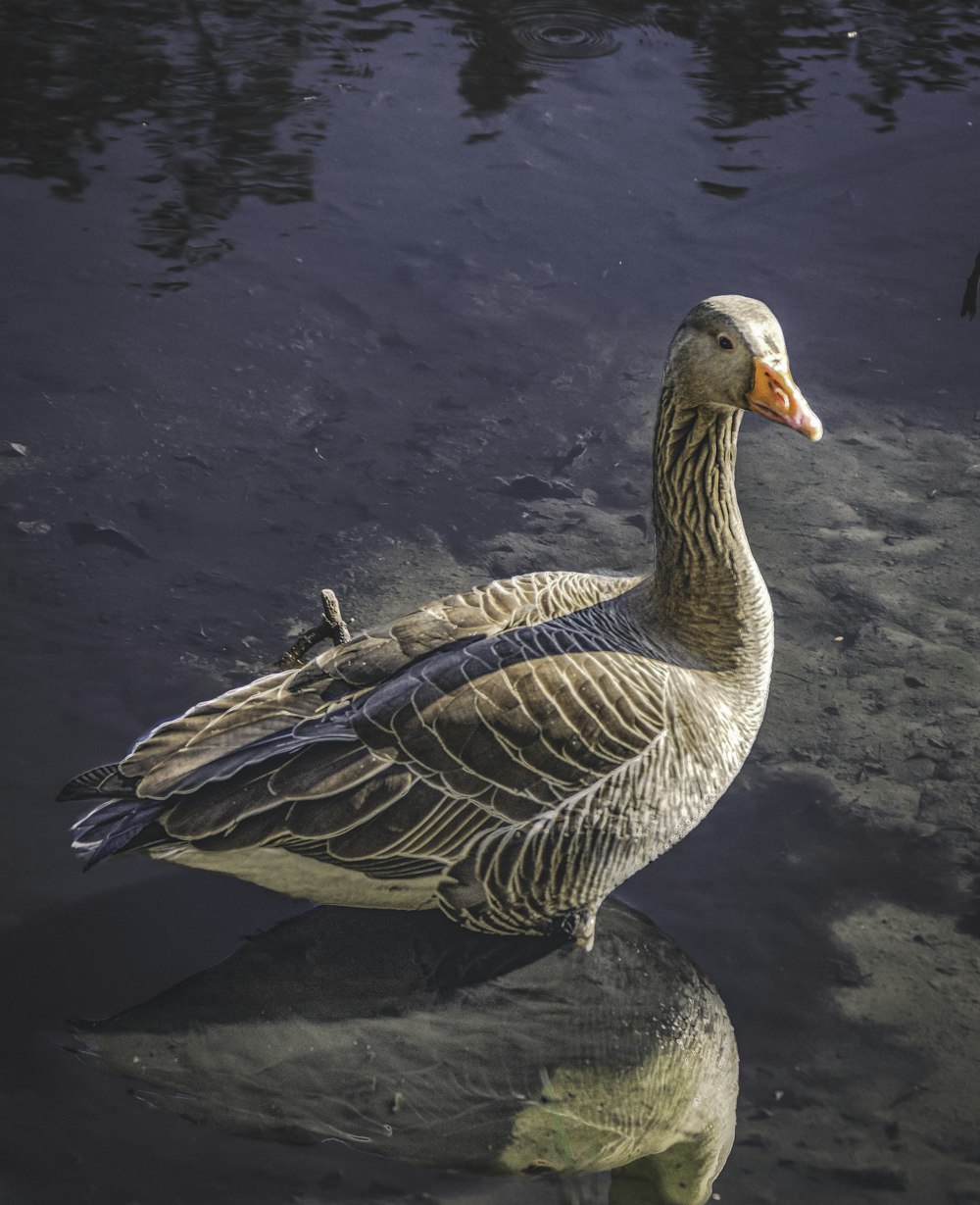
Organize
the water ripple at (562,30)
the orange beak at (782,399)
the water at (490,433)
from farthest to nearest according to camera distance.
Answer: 1. the water ripple at (562,30)
2. the water at (490,433)
3. the orange beak at (782,399)

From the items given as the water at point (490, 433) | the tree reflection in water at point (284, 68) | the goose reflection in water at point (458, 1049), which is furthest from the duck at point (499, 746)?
the tree reflection in water at point (284, 68)

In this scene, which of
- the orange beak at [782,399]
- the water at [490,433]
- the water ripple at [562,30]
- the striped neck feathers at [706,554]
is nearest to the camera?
the orange beak at [782,399]

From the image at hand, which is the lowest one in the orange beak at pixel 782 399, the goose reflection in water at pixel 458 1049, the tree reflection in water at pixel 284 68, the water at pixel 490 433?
the goose reflection in water at pixel 458 1049

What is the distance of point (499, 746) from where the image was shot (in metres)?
3.96

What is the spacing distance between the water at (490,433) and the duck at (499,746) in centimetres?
54

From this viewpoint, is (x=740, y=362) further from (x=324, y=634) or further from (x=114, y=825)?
(x=114, y=825)

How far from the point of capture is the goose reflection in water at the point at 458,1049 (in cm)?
384

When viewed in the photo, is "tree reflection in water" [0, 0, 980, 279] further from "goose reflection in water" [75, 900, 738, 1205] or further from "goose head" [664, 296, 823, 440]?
"goose reflection in water" [75, 900, 738, 1205]

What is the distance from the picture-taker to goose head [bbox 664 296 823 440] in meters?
3.96

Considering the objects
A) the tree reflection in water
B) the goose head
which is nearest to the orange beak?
the goose head

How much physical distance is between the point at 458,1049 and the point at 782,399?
2.25m

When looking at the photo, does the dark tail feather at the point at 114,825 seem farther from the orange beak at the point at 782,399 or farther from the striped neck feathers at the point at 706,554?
the orange beak at the point at 782,399

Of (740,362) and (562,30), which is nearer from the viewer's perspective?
(740,362)

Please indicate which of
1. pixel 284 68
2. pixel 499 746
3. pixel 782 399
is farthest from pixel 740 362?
pixel 284 68
